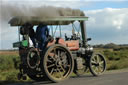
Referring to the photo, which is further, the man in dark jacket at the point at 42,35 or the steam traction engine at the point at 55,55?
the man in dark jacket at the point at 42,35

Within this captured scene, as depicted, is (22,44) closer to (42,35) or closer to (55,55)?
(42,35)

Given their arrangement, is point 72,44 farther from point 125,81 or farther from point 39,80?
point 125,81

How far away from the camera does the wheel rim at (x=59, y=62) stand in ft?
28.1

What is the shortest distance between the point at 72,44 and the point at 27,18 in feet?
7.34

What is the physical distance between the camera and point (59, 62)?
8.73 metres

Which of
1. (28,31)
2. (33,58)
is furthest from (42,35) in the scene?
(33,58)

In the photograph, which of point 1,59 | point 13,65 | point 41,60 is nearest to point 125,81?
point 41,60

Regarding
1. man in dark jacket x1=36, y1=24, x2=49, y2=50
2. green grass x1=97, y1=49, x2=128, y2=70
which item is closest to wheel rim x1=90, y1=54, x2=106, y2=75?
man in dark jacket x1=36, y1=24, x2=49, y2=50

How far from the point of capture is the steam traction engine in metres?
8.28

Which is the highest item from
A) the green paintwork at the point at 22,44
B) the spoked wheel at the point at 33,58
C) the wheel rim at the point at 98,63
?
the green paintwork at the point at 22,44

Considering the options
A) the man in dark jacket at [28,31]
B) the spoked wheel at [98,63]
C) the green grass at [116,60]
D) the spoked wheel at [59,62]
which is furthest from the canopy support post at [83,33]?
the green grass at [116,60]

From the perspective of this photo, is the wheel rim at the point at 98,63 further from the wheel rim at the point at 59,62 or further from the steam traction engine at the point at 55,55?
the wheel rim at the point at 59,62

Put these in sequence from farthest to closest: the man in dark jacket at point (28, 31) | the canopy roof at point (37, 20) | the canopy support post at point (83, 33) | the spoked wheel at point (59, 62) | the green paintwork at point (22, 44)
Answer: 1. the canopy support post at point (83, 33)
2. the man in dark jacket at point (28, 31)
3. the green paintwork at point (22, 44)
4. the spoked wheel at point (59, 62)
5. the canopy roof at point (37, 20)

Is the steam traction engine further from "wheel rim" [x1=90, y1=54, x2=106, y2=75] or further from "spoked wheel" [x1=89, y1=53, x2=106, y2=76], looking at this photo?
"wheel rim" [x1=90, y1=54, x2=106, y2=75]
